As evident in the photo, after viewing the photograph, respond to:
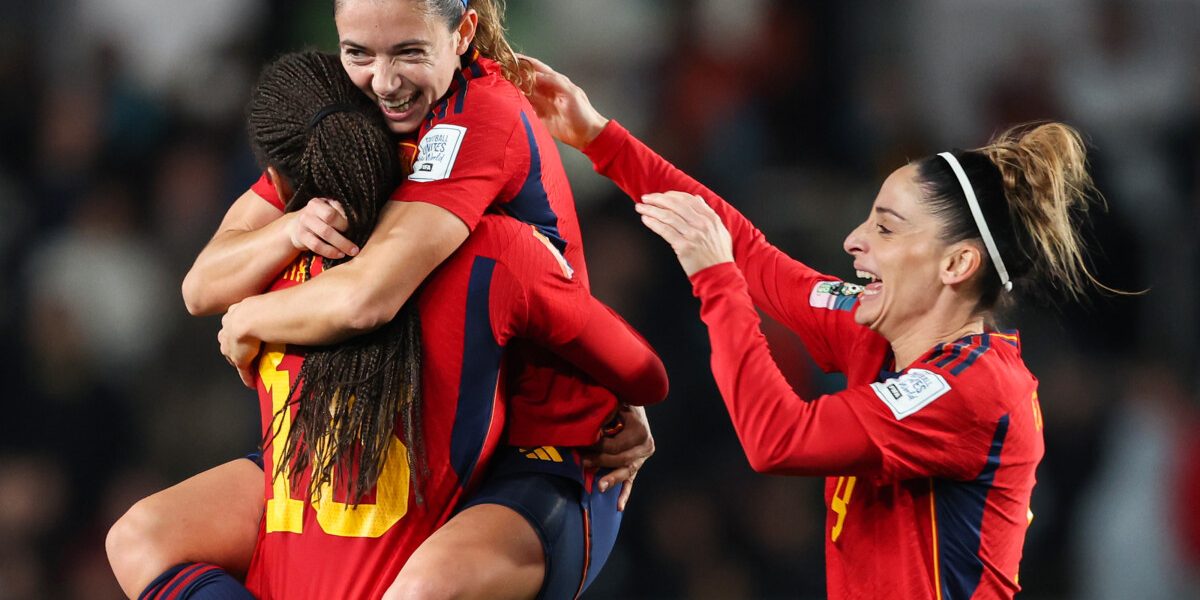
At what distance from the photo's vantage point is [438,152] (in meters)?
2.26

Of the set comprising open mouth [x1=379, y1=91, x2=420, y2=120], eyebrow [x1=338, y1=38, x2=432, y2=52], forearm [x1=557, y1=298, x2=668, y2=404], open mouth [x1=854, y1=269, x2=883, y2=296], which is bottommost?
forearm [x1=557, y1=298, x2=668, y2=404]

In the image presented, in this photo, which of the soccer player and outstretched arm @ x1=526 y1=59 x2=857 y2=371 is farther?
outstretched arm @ x1=526 y1=59 x2=857 y2=371

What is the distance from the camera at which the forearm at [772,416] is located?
87.1 inches

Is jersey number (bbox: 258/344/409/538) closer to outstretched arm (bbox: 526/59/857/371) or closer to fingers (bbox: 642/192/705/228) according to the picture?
fingers (bbox: 642/192/705/228)

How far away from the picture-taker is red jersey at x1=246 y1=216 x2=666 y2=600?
224 centimetres

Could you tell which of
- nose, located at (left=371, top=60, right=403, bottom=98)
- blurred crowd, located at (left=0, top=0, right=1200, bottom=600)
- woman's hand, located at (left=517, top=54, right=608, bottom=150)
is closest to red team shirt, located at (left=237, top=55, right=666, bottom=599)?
nose, located at (left=371, top=60, right=403, bottom=98)

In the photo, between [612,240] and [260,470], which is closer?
[260,470]

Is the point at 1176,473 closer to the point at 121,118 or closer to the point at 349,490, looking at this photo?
the point at 349,490

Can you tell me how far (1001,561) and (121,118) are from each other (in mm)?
4037

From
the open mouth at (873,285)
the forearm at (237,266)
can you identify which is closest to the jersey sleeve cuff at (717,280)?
the open mouth at (873,285)

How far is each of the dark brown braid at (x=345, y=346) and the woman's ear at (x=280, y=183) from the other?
27 mm

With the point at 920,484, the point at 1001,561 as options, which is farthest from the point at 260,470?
the point at 1001,561

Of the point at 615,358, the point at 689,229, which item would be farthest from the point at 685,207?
the point at 615,358

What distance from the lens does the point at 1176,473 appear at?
15.8 ft
